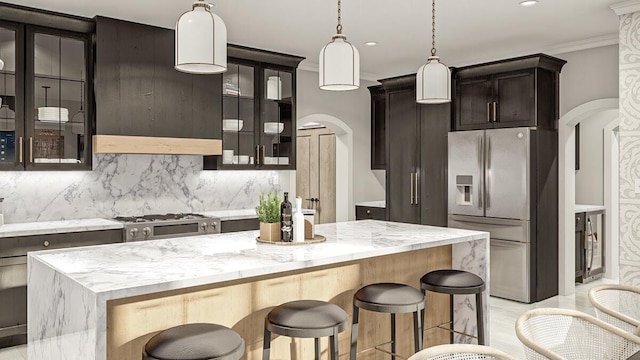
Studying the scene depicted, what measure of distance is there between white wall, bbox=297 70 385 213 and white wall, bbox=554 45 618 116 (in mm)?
2603

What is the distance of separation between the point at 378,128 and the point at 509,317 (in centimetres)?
333

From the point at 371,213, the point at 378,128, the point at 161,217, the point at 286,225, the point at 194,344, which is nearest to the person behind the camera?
the point at 194,344

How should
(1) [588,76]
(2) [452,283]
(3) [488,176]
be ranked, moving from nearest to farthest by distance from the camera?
Answer: (2) [452,283]
(1) [588,76]
(3) [488,176]

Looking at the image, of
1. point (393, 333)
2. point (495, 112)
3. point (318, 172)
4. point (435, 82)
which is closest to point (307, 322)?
point (393, 333)

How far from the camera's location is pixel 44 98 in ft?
14.2

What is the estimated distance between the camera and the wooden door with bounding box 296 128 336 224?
7590 mm

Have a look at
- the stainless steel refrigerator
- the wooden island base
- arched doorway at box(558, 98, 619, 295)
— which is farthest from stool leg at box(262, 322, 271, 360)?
arched doorway at box(558, 98, 619, 295)

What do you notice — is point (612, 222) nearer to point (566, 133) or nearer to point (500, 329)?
point (566, 133)

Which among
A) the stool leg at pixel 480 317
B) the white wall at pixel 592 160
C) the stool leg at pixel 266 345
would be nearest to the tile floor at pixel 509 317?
the stool leg at pixel 480 317

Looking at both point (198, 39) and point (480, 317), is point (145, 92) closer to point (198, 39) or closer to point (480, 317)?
point (198, 39)

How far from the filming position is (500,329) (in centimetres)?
450

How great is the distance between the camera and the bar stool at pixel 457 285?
10.2 feet

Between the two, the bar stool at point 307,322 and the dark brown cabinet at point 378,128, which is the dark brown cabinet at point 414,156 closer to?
the dark brown cabinet at point 378,128

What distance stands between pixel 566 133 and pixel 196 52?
15.0ft
